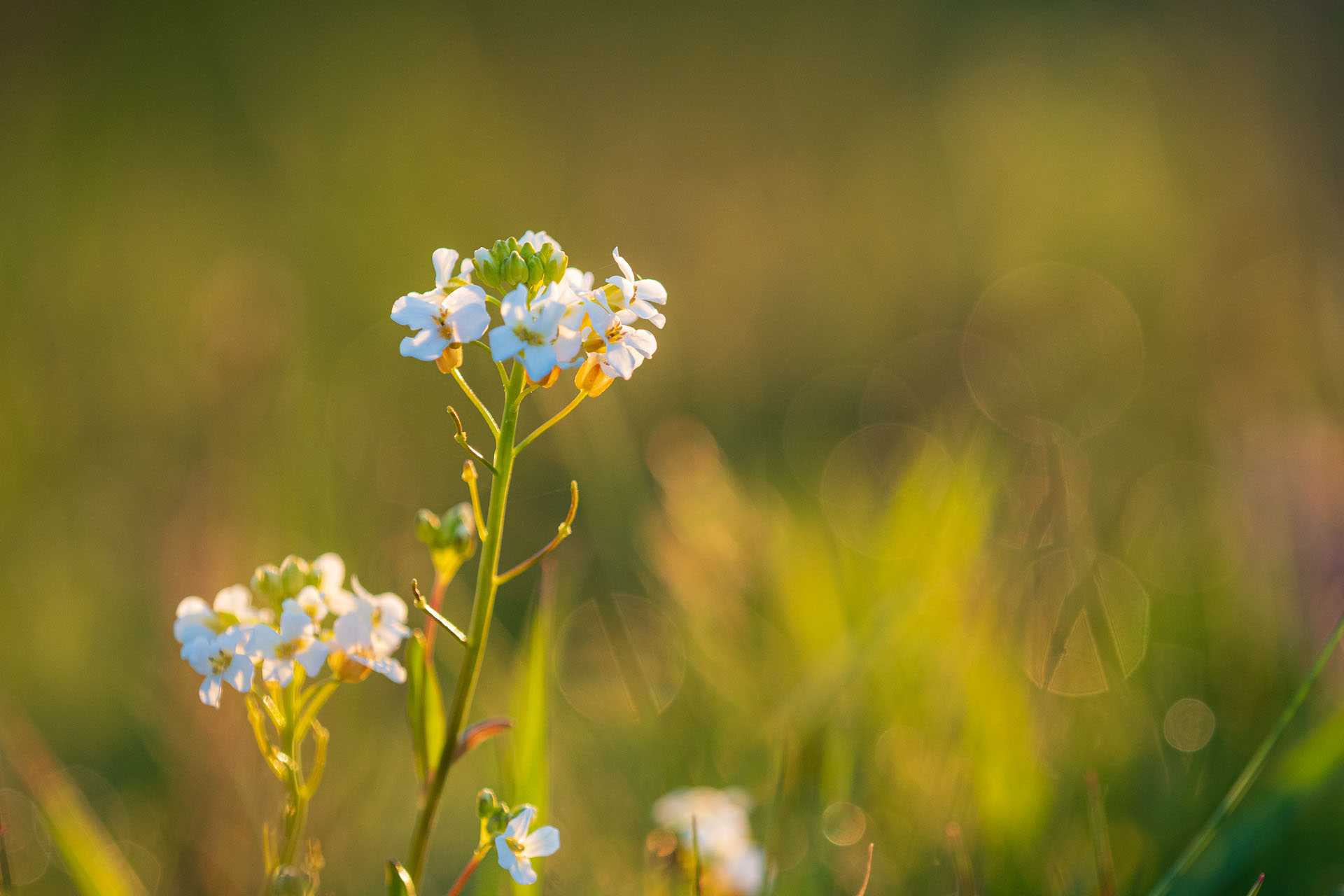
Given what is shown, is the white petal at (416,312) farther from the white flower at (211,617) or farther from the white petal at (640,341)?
the white flower at (211,617)

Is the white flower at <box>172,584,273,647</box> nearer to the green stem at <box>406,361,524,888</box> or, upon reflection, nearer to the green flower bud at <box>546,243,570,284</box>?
the green stem at <box>406,361,524,888</box>

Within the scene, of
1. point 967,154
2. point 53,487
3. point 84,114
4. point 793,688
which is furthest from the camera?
point 967,154

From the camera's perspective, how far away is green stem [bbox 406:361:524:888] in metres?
0.66

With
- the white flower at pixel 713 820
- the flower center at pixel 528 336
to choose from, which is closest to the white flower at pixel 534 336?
the flower center at pixel 528 336

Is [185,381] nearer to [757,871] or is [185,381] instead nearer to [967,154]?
[757,871]

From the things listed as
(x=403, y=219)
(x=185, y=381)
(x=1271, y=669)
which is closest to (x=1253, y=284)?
(x=1271, y=669)

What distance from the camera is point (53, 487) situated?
7.36ft

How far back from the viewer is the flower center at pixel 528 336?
0.64 metres

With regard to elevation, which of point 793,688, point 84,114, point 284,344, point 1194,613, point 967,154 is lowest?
point 1194,613

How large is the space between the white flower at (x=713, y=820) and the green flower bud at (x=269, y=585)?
0.44m

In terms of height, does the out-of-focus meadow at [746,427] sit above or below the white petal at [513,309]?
below

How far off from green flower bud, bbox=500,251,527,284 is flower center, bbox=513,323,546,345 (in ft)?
0.21

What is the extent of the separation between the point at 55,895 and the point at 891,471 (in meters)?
1.81

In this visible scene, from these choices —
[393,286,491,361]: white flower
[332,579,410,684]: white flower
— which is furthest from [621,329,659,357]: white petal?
[332,579,410,684]: white flower
